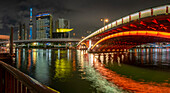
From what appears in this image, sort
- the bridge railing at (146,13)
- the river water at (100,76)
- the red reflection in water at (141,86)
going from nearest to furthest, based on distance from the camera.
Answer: the red reflection in water at (141,86) < the river water at (100,76) < the bridge railing at (146,13)

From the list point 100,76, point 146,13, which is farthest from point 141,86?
point 146,13

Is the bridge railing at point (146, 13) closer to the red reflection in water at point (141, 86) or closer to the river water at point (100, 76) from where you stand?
the river water at point (100, 76)

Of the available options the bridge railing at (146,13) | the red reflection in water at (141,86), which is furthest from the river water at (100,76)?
the bridge railing at (146,13)

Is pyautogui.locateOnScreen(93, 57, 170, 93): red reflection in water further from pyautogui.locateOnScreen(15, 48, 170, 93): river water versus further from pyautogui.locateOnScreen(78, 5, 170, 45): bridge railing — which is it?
pyautogui.locateOnScreen(78, 5, 170, 45): bridge railing

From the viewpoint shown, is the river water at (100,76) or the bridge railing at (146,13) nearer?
the river water at (100,76)

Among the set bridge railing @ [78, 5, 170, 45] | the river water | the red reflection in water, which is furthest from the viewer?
bridge railing @ [78, 5, 170, 45]

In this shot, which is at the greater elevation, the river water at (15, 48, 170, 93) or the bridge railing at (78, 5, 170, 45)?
the bridge railing at (78, 5, 170, 45)

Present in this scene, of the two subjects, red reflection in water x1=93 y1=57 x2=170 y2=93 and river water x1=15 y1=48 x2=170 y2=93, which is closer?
red reflection in water x1=93 y1=57 x2=170 y2=93

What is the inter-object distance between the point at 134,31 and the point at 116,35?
339 inches

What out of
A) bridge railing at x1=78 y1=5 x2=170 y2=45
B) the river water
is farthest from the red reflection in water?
bridge railing at x1=78 y1=5 x2=170 y2=45

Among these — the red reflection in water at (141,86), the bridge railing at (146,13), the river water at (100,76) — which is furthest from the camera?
the bridge railing at (146,13)

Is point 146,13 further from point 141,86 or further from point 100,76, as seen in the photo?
point 141,86

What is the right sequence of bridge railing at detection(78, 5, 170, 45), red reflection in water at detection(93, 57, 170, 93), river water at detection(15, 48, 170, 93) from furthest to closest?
bridge railing at detection(78, 5, 170, 45)
river water at detection(15, 48, 170, 93)
red reflection in water at detection(93, 57, 170, 93)

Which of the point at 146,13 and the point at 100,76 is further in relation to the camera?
the point at 146,13
